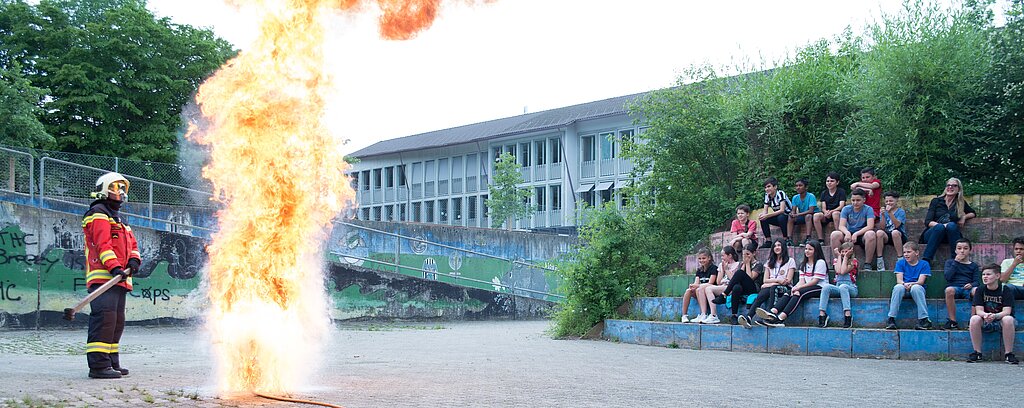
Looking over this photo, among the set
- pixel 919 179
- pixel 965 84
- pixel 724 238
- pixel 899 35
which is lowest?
pixel 724 238

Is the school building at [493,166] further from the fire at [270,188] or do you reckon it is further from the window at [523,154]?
the fire at [270,188]

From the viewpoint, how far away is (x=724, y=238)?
62.6 feet

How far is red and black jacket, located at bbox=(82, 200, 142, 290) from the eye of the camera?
1048 centimetres

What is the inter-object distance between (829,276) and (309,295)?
1015 centimetres

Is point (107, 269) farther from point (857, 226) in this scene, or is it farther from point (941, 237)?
point (941, 237)

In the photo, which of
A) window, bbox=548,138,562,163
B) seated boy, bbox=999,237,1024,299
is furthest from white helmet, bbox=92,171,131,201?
window, bbox=548,138,562,163

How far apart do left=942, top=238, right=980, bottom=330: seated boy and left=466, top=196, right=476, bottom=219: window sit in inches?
2291

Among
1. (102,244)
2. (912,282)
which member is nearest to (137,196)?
(102,244)

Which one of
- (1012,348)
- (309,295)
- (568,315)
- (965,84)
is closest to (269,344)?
(309,295)

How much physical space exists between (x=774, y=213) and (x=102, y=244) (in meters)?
11.9

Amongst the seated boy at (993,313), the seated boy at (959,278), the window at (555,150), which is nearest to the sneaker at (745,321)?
the seated boy at (959,278)

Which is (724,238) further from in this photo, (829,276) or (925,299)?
(925,299)

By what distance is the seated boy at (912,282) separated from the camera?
573 inches

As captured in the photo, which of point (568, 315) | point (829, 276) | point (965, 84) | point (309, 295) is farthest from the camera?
point (568, 315)
